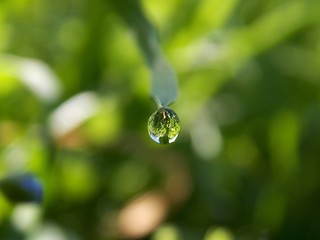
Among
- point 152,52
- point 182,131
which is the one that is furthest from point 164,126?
point 182,131

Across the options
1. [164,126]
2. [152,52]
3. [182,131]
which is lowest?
[164,126]

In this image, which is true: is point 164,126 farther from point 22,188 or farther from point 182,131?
point 182,131

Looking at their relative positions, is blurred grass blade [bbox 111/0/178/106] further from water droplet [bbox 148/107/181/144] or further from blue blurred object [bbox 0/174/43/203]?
blue blurred object [bbox 0/174/43/203]

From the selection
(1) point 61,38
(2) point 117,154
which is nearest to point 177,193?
(2) point 117,154

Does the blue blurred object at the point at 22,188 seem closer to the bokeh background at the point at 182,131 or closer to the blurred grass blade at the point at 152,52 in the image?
the bokeh background at the point at 182,131

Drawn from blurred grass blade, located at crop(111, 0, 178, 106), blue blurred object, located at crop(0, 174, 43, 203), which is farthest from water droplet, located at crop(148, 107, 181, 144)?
blue blurred object, located at crop(0, 174, 43, 203)

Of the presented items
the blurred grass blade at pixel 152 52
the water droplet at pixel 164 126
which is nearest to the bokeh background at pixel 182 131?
the blurred grass blade at pixel 152 52
